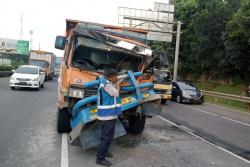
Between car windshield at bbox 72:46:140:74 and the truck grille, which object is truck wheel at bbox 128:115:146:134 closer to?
car windshield at bbox 72:46:140:74

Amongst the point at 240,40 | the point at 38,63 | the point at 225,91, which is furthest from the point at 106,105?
the point at 38,63

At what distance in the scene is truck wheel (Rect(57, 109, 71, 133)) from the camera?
8.94 m

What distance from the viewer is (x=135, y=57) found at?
9500mm

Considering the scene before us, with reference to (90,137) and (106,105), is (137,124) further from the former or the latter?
(106,105)

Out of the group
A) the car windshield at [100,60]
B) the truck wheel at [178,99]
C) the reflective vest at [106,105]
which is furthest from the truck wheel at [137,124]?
the truck wheel at [178,99]

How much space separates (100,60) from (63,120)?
1732mm

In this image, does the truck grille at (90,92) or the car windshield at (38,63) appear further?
the car windshield at (38,63)

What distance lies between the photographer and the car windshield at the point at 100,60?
9.15m

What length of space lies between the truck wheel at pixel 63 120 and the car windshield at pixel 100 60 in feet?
3.81

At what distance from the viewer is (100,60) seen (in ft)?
30.7

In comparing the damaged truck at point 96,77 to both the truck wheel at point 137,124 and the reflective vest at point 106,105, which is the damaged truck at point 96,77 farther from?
the reflective vest at point 106,105

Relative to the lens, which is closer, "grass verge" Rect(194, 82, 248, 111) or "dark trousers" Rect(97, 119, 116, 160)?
"dark trousers" Rect(97, 119, 116, 160)

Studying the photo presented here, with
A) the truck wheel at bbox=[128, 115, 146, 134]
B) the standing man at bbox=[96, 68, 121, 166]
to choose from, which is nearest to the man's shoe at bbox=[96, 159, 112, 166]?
the standing man at bbox=[96, 68, 121, 166]

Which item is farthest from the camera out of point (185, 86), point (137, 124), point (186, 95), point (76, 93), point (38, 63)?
point (38, 63)
